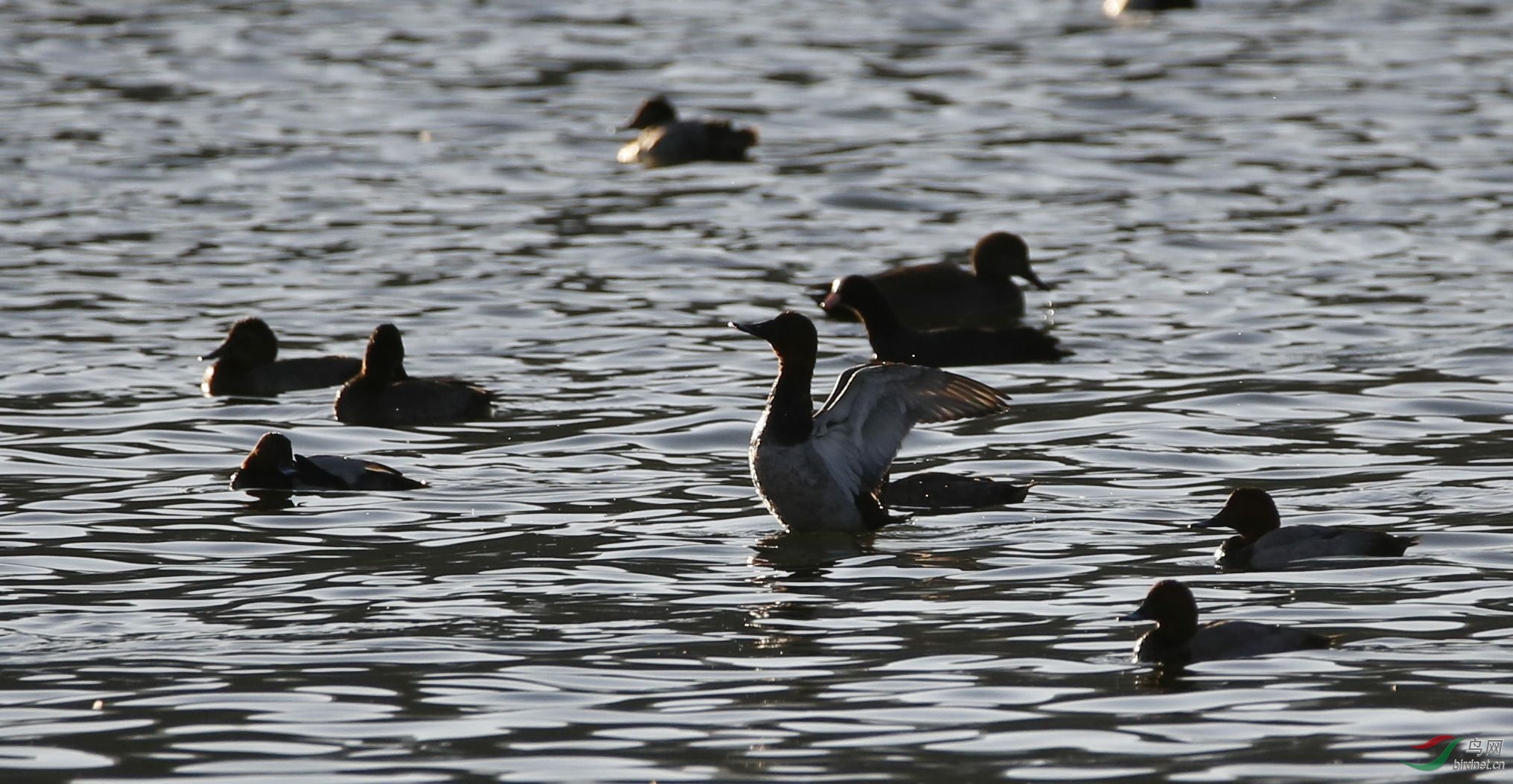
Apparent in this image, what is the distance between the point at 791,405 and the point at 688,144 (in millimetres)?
13117

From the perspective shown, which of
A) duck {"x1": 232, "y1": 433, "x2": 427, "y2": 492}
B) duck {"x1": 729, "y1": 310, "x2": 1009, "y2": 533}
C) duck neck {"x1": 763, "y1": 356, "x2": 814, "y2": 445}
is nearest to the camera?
duck {"x1": 729, "y1": 310, "x2": 1009, "y2": 533}

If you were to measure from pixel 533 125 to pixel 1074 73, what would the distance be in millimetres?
7340

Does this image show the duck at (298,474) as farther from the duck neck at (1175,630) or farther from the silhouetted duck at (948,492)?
the duck neck at (1175,630)

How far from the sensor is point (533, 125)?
1070 inches

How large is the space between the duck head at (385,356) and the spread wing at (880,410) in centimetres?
343

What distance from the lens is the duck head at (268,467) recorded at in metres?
12.4

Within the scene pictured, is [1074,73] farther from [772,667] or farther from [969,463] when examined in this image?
[772,667]

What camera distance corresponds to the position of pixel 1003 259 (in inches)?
729

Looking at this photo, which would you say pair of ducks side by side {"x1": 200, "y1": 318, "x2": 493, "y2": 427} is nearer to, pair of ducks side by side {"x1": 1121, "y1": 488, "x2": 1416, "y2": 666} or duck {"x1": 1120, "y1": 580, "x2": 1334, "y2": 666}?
pair of ducks side by side {"x1": 1121, "y1": 488, "x2": 1416, "y2": 666}

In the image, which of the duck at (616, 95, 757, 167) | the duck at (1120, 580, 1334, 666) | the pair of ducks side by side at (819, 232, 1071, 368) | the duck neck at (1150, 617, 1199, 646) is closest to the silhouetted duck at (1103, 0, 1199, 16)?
the duck at (616, 95, 757, 167)

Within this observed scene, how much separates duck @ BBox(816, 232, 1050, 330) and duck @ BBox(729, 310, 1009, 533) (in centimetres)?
546

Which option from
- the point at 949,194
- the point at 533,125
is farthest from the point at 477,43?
the point at 949,194

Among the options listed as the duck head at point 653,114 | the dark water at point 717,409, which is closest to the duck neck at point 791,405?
the dark water at point 717,409

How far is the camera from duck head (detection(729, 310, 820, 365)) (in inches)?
472
